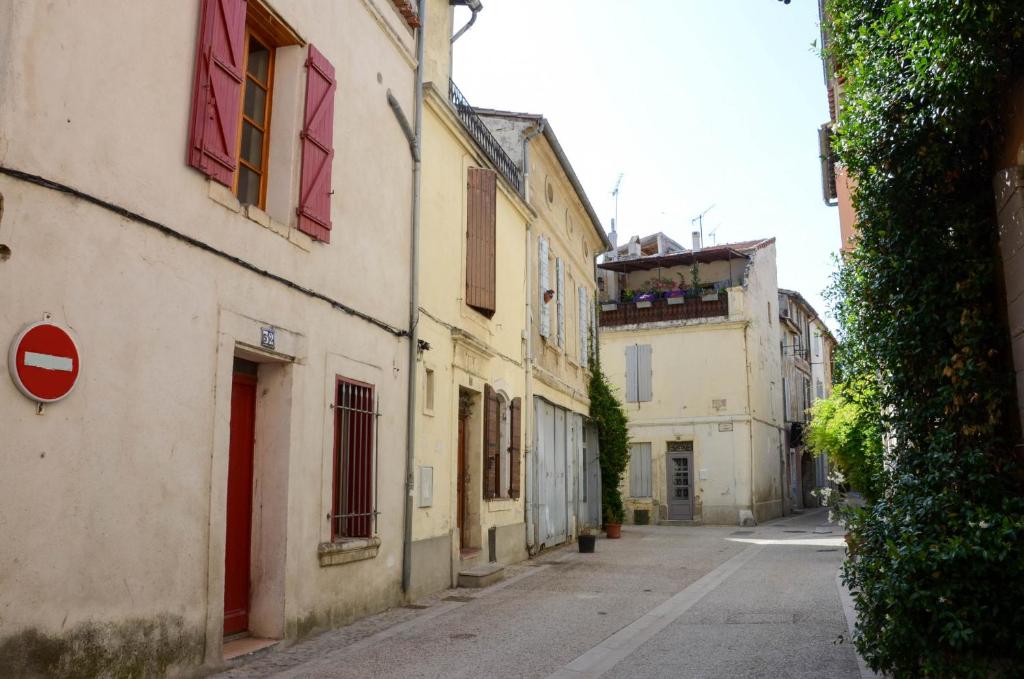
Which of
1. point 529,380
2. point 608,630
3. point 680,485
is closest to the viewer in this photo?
point 608,630

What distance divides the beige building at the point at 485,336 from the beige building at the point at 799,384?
56.5 feet

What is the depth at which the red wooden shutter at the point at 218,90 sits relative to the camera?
584 cm

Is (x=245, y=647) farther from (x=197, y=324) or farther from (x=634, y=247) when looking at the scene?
(x=634, y=247)

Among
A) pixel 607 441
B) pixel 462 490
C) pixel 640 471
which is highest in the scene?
pixel 607 441

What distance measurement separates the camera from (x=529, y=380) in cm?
1395

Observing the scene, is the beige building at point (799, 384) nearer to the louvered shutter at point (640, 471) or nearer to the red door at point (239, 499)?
the louvered shutter at point (640, 471)

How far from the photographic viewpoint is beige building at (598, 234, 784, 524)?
25109 mm

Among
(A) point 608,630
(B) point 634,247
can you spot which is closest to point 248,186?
(A) point 608,630

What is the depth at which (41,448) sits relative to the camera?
177 inches

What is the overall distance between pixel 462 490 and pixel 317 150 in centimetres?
554

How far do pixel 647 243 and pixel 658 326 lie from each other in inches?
439

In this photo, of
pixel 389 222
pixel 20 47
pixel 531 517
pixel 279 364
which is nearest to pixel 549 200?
pixel 531 517

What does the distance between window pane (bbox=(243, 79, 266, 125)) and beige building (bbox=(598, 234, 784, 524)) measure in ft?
66.1

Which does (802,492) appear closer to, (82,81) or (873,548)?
(873,548)
